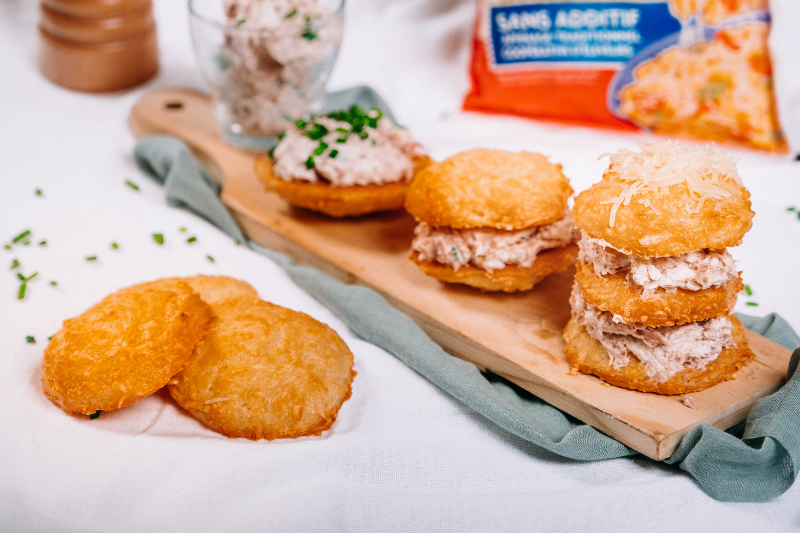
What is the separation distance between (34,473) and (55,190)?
2.48 m

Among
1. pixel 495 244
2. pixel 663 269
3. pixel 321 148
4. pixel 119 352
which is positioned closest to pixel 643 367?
pixel 663 269

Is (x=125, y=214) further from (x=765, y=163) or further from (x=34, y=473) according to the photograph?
(x=765, y=163)

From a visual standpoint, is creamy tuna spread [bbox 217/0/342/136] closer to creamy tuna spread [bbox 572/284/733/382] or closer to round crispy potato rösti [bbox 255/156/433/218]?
round crispy potato rösti [bbox 255/156/433/218]

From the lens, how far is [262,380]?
9.61 feet

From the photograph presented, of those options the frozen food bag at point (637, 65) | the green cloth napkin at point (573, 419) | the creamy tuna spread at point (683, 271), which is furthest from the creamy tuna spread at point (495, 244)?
the frozen food bag at point (637, 65)

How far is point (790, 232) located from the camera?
181 inches

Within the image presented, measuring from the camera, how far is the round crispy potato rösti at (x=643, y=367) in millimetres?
2990

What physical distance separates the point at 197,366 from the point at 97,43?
12.0 feet

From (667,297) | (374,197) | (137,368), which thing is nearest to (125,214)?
(374,197)

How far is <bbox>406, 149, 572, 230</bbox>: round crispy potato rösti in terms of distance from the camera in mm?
3461

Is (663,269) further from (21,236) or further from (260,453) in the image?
(21,236)

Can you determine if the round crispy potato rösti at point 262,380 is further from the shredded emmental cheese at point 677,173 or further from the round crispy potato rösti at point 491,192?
the shredded emmental cheese at point 677,173

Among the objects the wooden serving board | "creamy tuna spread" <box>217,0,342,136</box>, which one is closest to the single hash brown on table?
the wooden serving board

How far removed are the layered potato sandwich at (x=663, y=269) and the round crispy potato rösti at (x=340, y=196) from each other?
1.33 metres
